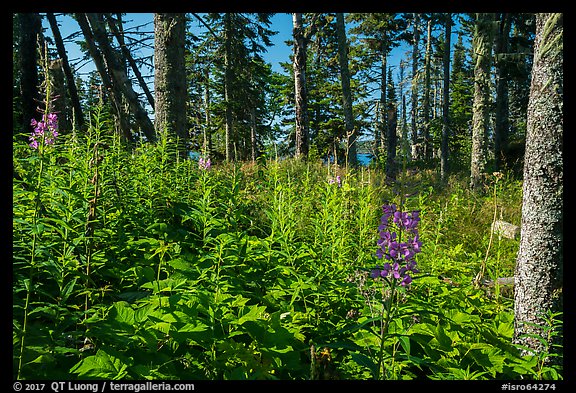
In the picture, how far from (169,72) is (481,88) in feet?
29.8

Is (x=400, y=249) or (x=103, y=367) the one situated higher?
(x=400, y=249)

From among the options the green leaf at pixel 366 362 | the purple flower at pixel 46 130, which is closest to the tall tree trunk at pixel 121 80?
the purple flower at pixel 46 130

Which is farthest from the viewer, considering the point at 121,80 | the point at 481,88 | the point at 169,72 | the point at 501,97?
the point at 501,97

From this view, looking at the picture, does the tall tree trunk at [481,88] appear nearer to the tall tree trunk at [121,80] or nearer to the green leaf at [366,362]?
the tall tree trunk at [121,80]

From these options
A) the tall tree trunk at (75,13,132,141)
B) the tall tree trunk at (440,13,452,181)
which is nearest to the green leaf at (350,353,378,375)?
the tall tree trunk at (75,13,132,141)

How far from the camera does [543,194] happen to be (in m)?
2.29

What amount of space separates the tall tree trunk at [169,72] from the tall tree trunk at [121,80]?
2.65 ft

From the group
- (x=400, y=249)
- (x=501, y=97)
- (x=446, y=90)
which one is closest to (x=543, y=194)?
(x=400, y=249)

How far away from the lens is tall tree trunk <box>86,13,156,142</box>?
20.2 ft

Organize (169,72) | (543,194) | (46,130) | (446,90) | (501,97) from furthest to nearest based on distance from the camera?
(501,97) → (446,90) → (169,72) → (46,130) → (543,194)

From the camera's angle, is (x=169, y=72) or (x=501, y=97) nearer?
(x=169, y=72)

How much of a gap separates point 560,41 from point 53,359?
11.4ft

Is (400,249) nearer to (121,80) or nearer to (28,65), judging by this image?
(121,80)
